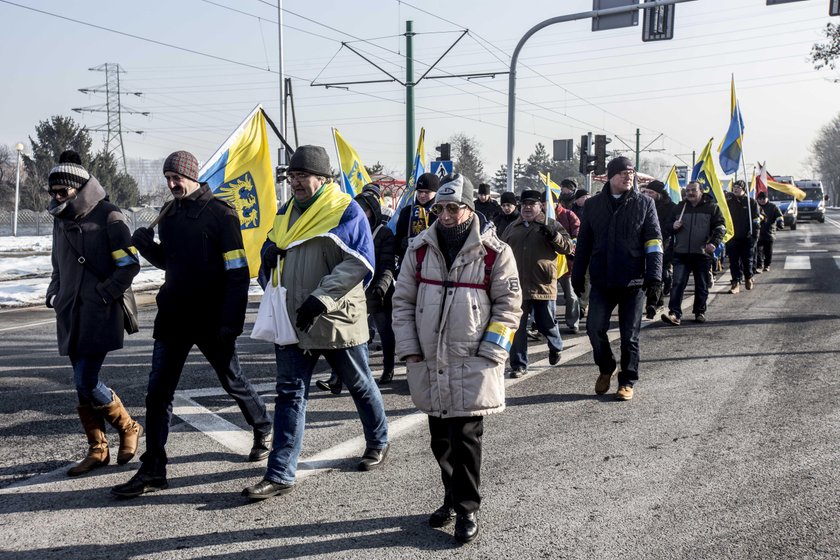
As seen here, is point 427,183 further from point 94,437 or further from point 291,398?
point 94,437

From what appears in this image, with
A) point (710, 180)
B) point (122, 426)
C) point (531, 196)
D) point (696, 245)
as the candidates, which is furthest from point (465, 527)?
point (710, 180)

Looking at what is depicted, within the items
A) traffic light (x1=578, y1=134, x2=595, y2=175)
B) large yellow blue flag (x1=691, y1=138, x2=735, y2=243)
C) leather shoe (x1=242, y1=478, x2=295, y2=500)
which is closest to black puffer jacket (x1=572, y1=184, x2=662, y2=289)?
leather shoe (x1=242, y1=478, x2=295, y2=500)

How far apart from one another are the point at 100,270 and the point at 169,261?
49 centimetres

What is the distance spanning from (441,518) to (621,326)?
3.24m

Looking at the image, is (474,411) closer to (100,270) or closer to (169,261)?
(169,261)

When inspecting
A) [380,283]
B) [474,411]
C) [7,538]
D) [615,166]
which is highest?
[615,166]

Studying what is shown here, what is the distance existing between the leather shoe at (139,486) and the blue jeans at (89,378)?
654mm

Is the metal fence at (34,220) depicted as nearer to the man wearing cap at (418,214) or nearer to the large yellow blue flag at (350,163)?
the large yellow blue flag at (350,163)

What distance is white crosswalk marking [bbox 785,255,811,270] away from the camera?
1912 centimetres

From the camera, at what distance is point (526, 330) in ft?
25.4

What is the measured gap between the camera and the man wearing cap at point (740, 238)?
1383 cm

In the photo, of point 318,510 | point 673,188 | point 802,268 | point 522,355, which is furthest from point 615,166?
point 802,268

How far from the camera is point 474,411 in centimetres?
388

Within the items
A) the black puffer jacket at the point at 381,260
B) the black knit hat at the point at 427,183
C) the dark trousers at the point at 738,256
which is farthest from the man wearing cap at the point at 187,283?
the dark trousers at the point at 738,256
